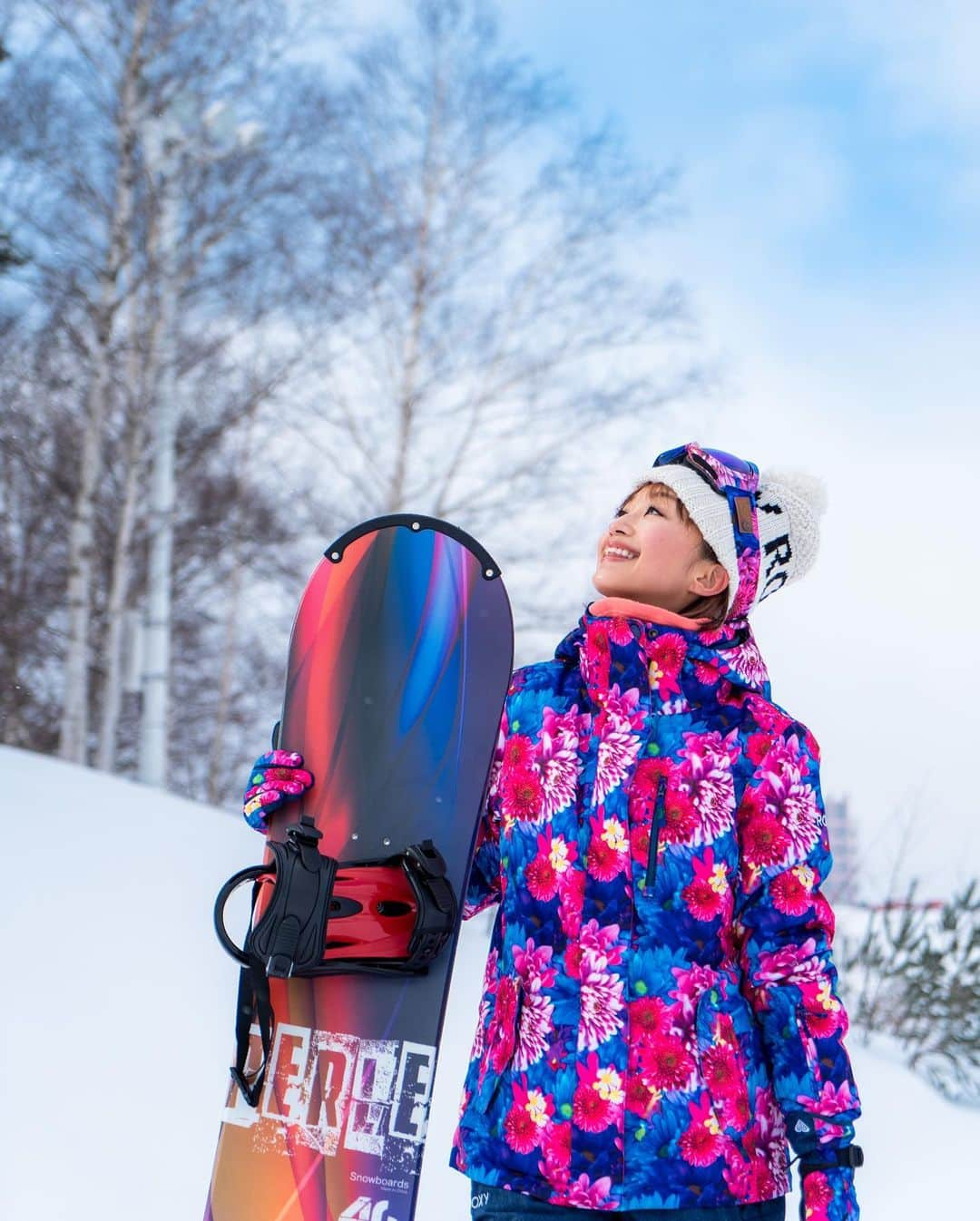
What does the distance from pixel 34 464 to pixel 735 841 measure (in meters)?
8.54

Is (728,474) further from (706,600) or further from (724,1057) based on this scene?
(724,1057)

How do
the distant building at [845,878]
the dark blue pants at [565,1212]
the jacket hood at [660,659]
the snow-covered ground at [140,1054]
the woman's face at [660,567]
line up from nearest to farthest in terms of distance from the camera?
1. the dark blue pants at [565,1212]
2. the jacket hood at [660,659]
3. the woman's face at [660,567]
4. the snow-covered ground at [140,1054]
5. the distant building at [845,878]

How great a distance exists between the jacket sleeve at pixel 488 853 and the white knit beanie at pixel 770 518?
37cm

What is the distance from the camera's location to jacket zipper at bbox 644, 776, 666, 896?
131 cm

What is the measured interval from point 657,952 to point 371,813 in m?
0.60

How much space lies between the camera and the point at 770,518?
1.67 m

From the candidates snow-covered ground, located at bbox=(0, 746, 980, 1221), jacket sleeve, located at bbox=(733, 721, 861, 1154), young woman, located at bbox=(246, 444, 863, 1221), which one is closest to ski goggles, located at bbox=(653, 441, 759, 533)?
young woman, located at bbox=(246, 444, 863, 1221)

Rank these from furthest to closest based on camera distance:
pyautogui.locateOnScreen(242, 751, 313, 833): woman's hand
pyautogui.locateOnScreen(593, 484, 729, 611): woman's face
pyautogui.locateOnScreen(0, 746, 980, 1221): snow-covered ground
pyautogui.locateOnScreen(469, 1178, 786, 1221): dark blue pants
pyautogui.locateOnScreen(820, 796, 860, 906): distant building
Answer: pyautogui.locateOnScreen(820, 796, 860, 906): distant building
pyautogui.locateOnScreen(0, 746, 980, 1221): snow-covered ground
pyautogui.locateOnScreen(242, 751, 313, 833): woman's hand
pyautogui.locateOnScreen(593, 484, 729, 611): woman's face
pyautogui.locateOnScreen(469, 1178, 786, 1221): dark blue pants

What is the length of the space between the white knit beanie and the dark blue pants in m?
0.73

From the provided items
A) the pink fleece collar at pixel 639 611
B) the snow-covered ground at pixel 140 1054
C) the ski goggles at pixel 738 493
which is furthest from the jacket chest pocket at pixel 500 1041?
the snow-covered ground at pixel 140 1054

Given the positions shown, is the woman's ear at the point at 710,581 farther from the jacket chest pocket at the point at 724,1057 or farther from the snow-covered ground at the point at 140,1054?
the snow-covered ground at the point at 140,1054

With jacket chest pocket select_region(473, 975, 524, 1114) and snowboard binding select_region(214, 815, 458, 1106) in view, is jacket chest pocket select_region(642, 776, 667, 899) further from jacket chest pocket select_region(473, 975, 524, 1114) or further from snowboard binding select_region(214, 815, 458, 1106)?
Answer: snowboard binding select_region(214, 815, 458, 1106)

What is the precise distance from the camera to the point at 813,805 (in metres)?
1.38

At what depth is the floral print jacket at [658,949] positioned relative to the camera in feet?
4.02
